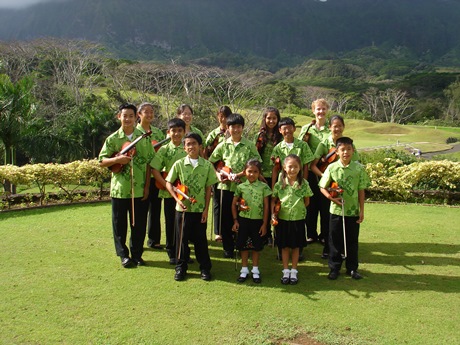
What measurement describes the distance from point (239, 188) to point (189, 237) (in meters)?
0.78

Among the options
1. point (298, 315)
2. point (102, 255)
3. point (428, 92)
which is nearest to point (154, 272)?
point (102, 255)

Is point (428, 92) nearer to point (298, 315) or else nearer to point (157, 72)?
point (157, 72)

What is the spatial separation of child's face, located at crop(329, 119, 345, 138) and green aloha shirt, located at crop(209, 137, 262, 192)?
0.95m

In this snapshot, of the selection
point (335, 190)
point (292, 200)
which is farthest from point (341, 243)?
point (292, 200)

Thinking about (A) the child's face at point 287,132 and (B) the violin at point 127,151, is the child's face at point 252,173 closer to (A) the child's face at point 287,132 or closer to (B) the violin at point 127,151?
(A) the child's face at point 287,132

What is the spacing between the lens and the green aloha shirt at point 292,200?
4809 millimetres

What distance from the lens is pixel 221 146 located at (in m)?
5.47

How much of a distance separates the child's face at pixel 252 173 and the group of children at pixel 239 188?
12 mm

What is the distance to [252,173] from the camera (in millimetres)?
4855

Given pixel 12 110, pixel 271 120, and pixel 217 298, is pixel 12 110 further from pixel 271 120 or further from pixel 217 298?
pixel 217 298

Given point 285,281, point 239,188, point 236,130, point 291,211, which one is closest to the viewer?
point 285,281

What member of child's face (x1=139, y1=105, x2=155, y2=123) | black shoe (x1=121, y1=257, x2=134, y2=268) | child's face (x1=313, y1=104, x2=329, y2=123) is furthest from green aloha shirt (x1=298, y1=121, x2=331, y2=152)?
black shoe (x1=121, y1=257, x2=134, y2=268)

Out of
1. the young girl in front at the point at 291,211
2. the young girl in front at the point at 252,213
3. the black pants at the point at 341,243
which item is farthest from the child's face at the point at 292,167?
the black pants at the point at 341,243

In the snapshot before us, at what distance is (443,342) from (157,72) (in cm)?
2963
